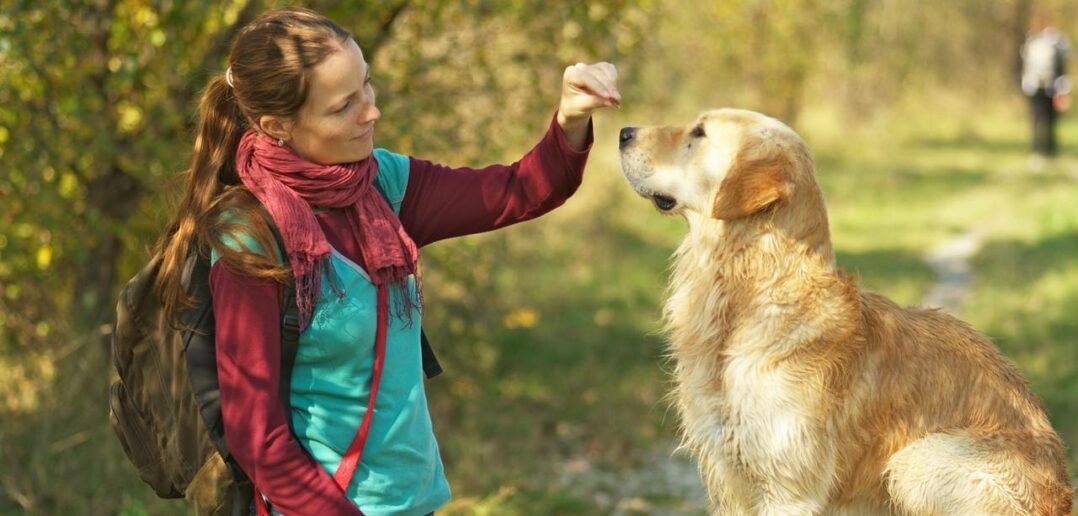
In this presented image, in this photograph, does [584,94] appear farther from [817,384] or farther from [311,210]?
[817,384]

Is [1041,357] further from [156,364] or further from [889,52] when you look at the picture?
[889,52]

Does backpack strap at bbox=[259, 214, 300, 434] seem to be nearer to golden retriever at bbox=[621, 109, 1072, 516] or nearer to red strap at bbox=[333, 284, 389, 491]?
red strap at bbox=[333, 284, 389, 491]

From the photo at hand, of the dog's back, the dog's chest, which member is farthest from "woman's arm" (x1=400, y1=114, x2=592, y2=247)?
the dog's back

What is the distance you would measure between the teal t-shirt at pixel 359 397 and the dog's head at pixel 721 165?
128 centimetres

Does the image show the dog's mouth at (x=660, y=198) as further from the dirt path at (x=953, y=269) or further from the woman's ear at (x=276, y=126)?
the dirt path at (x=953, y=269)

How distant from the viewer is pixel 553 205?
3.08 m

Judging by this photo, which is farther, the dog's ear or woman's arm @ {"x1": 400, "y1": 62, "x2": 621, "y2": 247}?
the dog's ear

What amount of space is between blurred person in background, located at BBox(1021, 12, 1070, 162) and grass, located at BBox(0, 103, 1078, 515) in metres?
3.19

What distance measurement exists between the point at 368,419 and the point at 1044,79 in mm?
18419

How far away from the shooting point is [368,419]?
2.62m

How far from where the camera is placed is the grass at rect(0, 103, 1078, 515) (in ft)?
17.8

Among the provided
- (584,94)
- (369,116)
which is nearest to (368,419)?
(369,116)

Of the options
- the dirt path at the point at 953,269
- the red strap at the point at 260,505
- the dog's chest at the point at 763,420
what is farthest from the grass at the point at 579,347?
the red strap at the point at 260,505

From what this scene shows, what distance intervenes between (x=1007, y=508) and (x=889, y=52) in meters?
19.9
